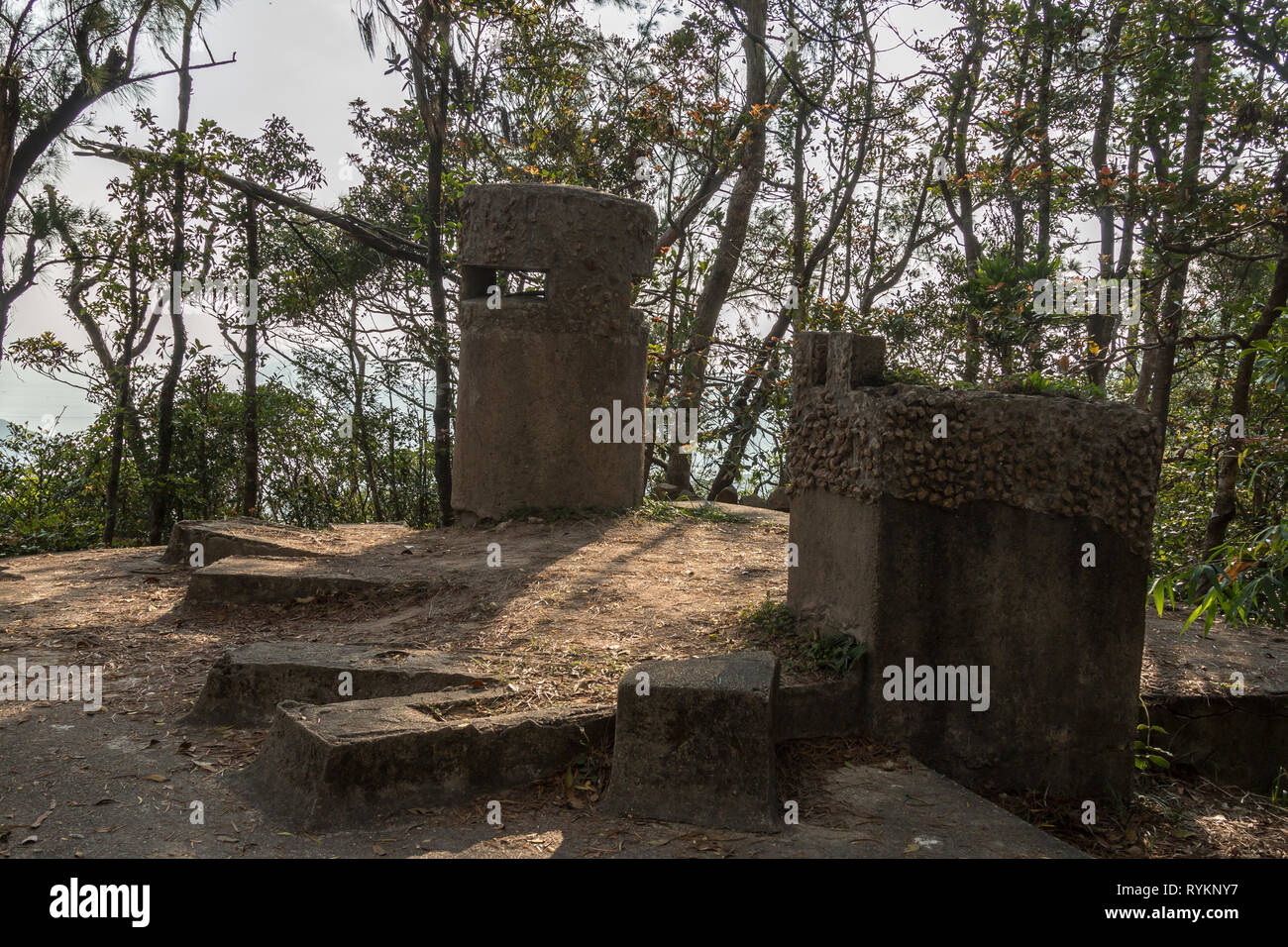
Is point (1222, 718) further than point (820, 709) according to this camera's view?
Yes

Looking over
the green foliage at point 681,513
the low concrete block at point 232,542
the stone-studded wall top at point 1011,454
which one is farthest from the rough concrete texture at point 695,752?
the green foliage at point 681,513

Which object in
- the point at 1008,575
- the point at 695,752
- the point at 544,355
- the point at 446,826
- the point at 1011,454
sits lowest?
the point at 446,826

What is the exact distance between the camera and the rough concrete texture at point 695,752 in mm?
3336

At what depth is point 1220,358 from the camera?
8.07m

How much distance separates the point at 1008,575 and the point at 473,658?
2.45 meters

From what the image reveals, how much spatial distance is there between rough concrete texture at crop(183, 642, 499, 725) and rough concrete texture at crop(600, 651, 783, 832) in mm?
909

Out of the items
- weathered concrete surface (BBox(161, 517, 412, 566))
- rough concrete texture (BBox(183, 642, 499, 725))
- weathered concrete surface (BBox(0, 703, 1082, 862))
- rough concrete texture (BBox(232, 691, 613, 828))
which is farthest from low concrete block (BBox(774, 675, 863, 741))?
weathered concrete surface (BBox(161, 517, 412, 566))

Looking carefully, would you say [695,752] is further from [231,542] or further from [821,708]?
[231,542]

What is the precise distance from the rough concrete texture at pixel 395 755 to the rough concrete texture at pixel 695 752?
30 centimetres

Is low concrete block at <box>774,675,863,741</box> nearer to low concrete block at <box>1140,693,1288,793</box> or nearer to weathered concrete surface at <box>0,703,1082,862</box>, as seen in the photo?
weathered concrete surface at <box>0,703,1082,862</box>

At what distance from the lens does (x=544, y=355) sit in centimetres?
745

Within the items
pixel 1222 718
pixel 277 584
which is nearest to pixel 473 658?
pixel 277 584
